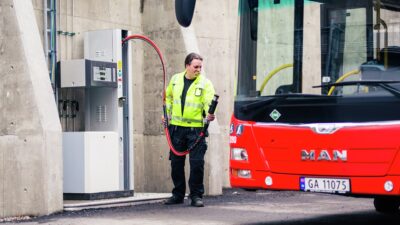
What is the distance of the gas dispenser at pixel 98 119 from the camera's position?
13.1 metres

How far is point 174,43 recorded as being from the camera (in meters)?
15.1

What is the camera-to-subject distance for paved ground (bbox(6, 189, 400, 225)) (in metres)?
11.2

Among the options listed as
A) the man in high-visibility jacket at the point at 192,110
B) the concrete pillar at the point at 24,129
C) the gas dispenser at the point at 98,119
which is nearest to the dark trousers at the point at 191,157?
the man in high-visibility jacket at the point at 192,110

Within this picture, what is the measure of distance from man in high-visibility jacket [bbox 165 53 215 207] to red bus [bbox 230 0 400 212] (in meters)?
2.24

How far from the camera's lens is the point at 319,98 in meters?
9.88

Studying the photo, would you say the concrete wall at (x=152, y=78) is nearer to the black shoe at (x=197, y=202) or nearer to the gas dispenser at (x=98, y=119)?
the gas dispenser at (x=98, y=119)

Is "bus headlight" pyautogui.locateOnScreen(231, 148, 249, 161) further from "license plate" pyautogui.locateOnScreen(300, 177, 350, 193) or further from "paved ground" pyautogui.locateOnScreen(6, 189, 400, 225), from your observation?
"paved ground" pyautogui.locateOnScreen(6, 189, 400, 225)

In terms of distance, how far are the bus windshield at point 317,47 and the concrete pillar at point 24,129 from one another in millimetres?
2592

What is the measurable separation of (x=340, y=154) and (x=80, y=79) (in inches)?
191

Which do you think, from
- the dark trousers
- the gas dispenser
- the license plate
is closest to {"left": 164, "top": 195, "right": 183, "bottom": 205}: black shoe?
the dark trousers

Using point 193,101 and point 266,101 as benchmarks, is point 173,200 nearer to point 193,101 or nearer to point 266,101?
point 193,101

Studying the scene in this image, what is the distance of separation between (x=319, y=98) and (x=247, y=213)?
8.90 ft

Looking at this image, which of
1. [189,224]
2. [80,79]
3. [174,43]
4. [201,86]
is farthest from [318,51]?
[174,43]

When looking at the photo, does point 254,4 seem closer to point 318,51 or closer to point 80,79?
point 318,51
